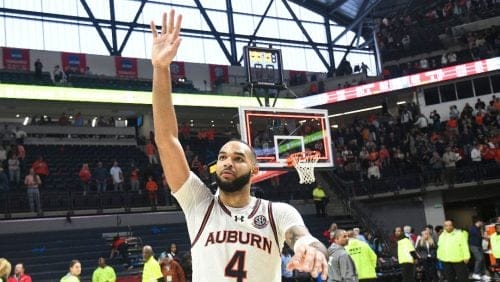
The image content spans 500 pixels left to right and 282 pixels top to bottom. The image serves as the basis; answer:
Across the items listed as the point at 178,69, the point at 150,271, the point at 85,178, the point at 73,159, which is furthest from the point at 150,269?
the point at 178,69

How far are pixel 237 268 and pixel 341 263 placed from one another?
7742mm

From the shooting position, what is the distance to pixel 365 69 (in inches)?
1216

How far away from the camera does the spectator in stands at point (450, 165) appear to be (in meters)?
22.5

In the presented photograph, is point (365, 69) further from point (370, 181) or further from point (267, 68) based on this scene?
point (267, 68)

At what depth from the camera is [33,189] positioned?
18.7 metres

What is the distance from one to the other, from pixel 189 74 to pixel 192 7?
16.9ft

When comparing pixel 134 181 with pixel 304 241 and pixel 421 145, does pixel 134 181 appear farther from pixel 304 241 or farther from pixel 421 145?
pixel 304 241

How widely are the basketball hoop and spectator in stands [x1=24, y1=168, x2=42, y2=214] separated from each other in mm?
8970

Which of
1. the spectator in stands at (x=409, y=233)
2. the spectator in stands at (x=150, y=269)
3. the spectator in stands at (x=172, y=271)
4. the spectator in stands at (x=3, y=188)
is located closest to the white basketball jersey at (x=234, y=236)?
the spectator in stands at (x=150, y=269)

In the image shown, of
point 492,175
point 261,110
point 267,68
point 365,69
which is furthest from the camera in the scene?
point 365,69

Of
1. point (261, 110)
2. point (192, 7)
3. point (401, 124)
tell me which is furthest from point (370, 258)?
point (192, 7)

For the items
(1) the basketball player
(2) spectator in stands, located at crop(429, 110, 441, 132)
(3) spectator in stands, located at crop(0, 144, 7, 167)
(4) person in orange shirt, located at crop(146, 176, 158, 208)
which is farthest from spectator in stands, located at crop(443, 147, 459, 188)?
(1) the basketball player

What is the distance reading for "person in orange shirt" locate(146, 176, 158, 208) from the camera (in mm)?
21016

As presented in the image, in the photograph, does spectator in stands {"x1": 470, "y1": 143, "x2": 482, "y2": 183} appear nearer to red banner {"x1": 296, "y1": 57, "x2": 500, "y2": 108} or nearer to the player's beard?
red banner {"x1": 296, "y1": 57, "x2": 500, "y2": 108}
